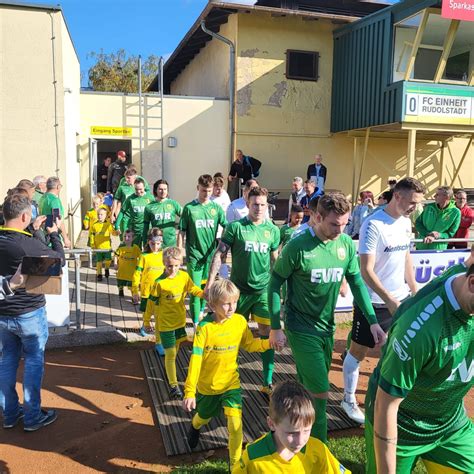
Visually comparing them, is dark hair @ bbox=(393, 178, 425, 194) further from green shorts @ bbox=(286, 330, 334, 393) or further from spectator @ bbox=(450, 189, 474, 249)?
spectator @ bbox=(450, 189, 474, 249)

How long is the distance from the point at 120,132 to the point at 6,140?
4335 mm

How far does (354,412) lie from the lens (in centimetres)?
441

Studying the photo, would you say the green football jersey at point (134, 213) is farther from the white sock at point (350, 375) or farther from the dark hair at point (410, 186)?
the dark hair at point (410, 186)

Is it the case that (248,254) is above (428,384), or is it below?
above

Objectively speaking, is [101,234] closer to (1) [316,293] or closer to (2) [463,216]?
(1) [316,293]

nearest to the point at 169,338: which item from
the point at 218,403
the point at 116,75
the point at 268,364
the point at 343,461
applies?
the point at 268,364

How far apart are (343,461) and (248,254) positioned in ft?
7.03

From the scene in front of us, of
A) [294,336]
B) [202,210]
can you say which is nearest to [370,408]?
[294,336]

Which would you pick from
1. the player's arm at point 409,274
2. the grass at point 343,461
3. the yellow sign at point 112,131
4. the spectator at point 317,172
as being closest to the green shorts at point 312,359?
the grass at point 343,461

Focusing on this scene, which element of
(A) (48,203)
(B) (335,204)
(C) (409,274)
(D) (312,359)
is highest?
(B) (335,204)

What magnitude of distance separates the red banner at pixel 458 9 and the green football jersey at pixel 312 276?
11702 mm

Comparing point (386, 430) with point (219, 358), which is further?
point (219, 358)

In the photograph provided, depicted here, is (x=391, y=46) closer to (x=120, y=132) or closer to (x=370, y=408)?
(x=120, y=132)

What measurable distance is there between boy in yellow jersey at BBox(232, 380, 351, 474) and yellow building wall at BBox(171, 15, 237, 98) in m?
14.4
